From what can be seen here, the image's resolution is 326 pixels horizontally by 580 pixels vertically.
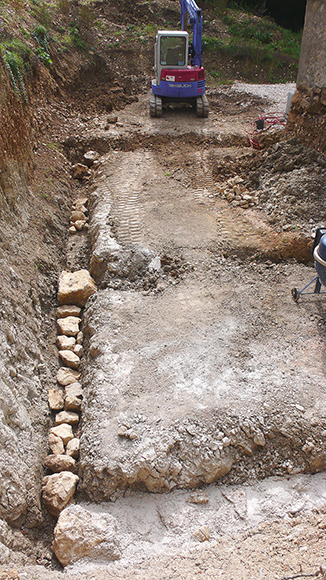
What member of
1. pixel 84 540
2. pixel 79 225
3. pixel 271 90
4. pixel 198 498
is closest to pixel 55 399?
pixel 84 540

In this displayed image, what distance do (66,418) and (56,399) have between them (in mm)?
288

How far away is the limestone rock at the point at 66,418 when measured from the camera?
176 inches

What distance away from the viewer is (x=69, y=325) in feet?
18.4

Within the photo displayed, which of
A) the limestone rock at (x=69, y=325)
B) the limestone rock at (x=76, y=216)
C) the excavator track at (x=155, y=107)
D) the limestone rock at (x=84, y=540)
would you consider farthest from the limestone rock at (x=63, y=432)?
the excavator track at (x=155, y=107)

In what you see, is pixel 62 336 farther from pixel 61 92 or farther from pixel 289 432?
pixel 61 92

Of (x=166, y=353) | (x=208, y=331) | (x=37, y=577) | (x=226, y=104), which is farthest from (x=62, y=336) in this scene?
(x=226, y=104)

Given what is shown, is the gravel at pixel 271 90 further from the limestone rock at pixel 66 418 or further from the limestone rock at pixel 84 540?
the limestone rock at pixel 84 540

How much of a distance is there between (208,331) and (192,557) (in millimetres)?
2405

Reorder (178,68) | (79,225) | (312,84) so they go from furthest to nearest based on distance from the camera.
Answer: (178,68) < (79,225) < (312,84)

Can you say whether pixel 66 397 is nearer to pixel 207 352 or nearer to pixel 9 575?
pixel 207 352

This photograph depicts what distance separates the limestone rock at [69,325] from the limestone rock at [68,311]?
0.08 metres

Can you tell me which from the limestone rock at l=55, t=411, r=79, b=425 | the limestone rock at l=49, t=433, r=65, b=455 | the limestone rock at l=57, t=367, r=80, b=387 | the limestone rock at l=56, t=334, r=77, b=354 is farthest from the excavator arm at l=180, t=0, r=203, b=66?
the limestone rock at l=49, t=433, r=65, b=455

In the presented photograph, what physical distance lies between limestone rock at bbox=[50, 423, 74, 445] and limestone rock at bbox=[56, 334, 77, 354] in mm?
1205

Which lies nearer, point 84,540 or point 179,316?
point 84,540
